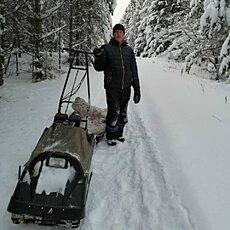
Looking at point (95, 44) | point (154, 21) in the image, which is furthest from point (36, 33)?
point (154, 21)

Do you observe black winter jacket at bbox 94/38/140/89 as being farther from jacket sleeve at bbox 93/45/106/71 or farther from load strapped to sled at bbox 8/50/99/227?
load strapped to sled at bbox 8/50/99/227

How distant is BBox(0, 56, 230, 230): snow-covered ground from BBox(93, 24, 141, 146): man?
20.5 inches

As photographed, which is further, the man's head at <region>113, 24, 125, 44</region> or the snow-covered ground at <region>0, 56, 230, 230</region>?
the man's head at <region>113, 24, 125, 44</region>

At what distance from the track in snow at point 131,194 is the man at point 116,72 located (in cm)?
53

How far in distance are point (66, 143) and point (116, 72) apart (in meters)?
2.17

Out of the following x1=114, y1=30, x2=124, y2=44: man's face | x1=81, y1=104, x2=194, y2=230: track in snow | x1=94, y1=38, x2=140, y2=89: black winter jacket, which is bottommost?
x1=81, y1=104, x2=194, y2=230: track in snow

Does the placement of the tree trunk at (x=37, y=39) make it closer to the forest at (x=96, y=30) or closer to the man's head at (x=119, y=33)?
the forest at (x=96, y=30)

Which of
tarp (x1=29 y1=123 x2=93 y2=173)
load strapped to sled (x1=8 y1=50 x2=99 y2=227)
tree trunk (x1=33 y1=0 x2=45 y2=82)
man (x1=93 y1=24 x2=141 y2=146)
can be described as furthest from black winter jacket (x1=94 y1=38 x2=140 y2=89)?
tree trunk (x1=33 y1=0 x2=45 y2=82)

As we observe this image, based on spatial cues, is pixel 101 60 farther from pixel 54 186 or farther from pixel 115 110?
pixel 54 186

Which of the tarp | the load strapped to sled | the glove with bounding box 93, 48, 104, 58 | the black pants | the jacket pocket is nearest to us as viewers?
the load strapped to sled

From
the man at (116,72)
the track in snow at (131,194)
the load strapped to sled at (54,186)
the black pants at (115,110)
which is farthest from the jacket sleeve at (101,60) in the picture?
the load strapped to sled at (54,186)

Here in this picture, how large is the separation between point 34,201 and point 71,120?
5.73ft

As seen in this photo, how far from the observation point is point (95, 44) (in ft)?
72.6

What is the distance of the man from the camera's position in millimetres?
5633
